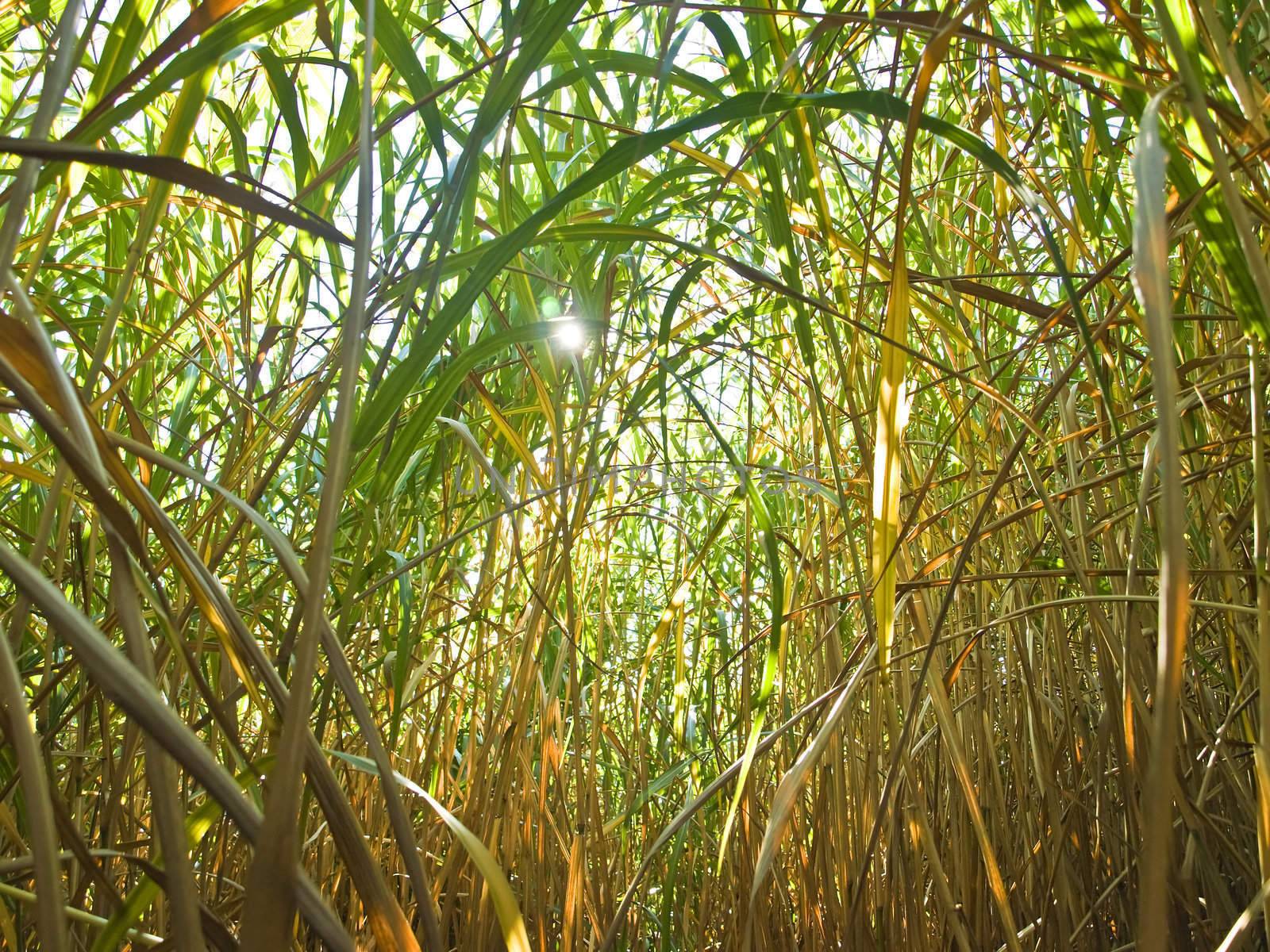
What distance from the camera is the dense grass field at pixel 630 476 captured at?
1.05 feet

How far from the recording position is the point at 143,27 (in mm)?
456

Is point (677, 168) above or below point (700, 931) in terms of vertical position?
above

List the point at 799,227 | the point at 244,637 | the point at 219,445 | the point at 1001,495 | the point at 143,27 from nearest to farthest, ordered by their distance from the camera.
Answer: the point at 244,637, the point at 143,27, the point at 799,227, the point at 1001,495, the point at 219,445

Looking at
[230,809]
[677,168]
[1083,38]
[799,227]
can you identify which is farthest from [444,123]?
[230,809]

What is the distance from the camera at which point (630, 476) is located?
1289mm

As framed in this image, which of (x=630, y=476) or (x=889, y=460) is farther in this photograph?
(x=630, y=476)

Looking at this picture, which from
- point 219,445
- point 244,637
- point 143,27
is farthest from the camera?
point 219,445

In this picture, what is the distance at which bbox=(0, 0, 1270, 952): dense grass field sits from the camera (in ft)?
A: 1.05

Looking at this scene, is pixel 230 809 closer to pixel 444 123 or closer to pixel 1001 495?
pixel 444 123

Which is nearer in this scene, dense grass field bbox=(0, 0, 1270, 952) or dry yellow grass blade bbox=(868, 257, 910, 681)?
dense grass field bbox=(0, 0, 1270, 952)

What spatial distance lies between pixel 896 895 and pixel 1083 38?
2.52 feet

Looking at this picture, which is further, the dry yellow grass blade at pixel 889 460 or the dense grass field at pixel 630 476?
the dry yellow grass blade at pixel 889 460

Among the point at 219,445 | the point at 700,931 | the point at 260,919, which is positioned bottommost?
the point at 700,931

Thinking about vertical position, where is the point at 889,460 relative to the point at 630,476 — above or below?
below
